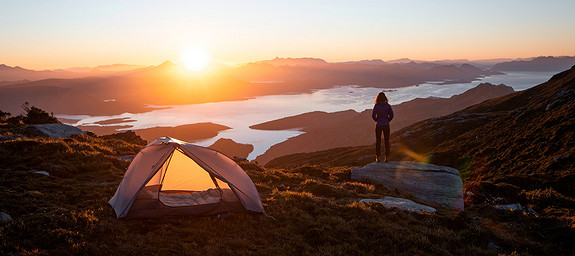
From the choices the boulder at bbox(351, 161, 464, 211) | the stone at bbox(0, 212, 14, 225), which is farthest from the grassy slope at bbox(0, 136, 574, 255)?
the boulder at bbox(351, 161, 464, 211)

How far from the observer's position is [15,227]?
7832mm

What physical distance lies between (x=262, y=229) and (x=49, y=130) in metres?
24.1

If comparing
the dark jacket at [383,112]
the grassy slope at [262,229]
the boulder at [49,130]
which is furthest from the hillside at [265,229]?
the boulder at [49,130]

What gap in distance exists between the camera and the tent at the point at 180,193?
997 cm

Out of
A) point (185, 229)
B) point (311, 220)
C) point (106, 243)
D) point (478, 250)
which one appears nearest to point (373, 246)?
point (311, 220)

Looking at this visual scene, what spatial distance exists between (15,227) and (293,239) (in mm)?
7309

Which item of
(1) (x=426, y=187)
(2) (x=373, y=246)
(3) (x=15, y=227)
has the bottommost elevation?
(1) (x=426, y=187)

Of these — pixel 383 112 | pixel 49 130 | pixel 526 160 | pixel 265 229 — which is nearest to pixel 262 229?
pixel 265 229

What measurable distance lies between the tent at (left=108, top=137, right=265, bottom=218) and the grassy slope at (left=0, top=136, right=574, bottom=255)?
41cm

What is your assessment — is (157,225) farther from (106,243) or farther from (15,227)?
(15,227)

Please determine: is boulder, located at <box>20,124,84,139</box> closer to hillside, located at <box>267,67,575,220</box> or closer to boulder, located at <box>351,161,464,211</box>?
boulder, located at <box>351,161,464,211</box>

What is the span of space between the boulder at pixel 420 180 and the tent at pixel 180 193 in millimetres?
10094

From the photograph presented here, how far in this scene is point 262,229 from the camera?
9.57 meters

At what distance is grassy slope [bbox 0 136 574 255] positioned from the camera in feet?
25.4
